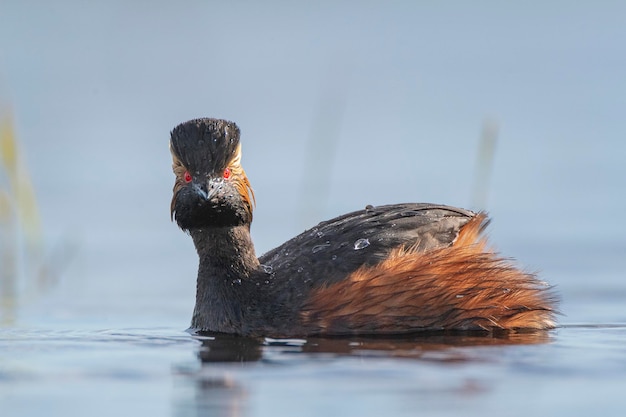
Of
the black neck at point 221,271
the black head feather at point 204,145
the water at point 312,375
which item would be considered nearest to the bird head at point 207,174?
the black head feather at point 204,145

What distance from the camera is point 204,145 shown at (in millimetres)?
10602

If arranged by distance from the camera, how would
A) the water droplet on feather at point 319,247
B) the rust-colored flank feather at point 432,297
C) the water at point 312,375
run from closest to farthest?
the water at point 312,375 < the rust-colored flank feather at point 432,297 < the water droplet on feather at point 319,247

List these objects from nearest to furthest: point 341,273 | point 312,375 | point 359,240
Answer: point 312,375 < point 341,273 < point 359,240

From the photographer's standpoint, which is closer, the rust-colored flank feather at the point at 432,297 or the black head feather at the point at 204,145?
the rust-colored flank feather at the point at 432,297

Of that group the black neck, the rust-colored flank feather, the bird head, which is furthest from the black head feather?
the rust-colored flank feather

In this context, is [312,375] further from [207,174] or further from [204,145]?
[204,145]

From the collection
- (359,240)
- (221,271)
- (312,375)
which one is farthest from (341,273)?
(312,375)

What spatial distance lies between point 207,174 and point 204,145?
0.22 metres

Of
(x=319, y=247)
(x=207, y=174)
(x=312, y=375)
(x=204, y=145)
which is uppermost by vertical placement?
(x=204, y=145)

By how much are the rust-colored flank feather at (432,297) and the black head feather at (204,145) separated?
1232 millimetres

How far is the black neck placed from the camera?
10873mm

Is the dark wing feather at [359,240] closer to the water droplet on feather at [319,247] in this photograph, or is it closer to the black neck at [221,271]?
the water droplet on feather at [319,247]

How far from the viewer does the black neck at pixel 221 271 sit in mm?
10873

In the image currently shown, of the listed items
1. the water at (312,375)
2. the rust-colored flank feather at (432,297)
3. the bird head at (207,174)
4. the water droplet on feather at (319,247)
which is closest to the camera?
the water at (312,375)
